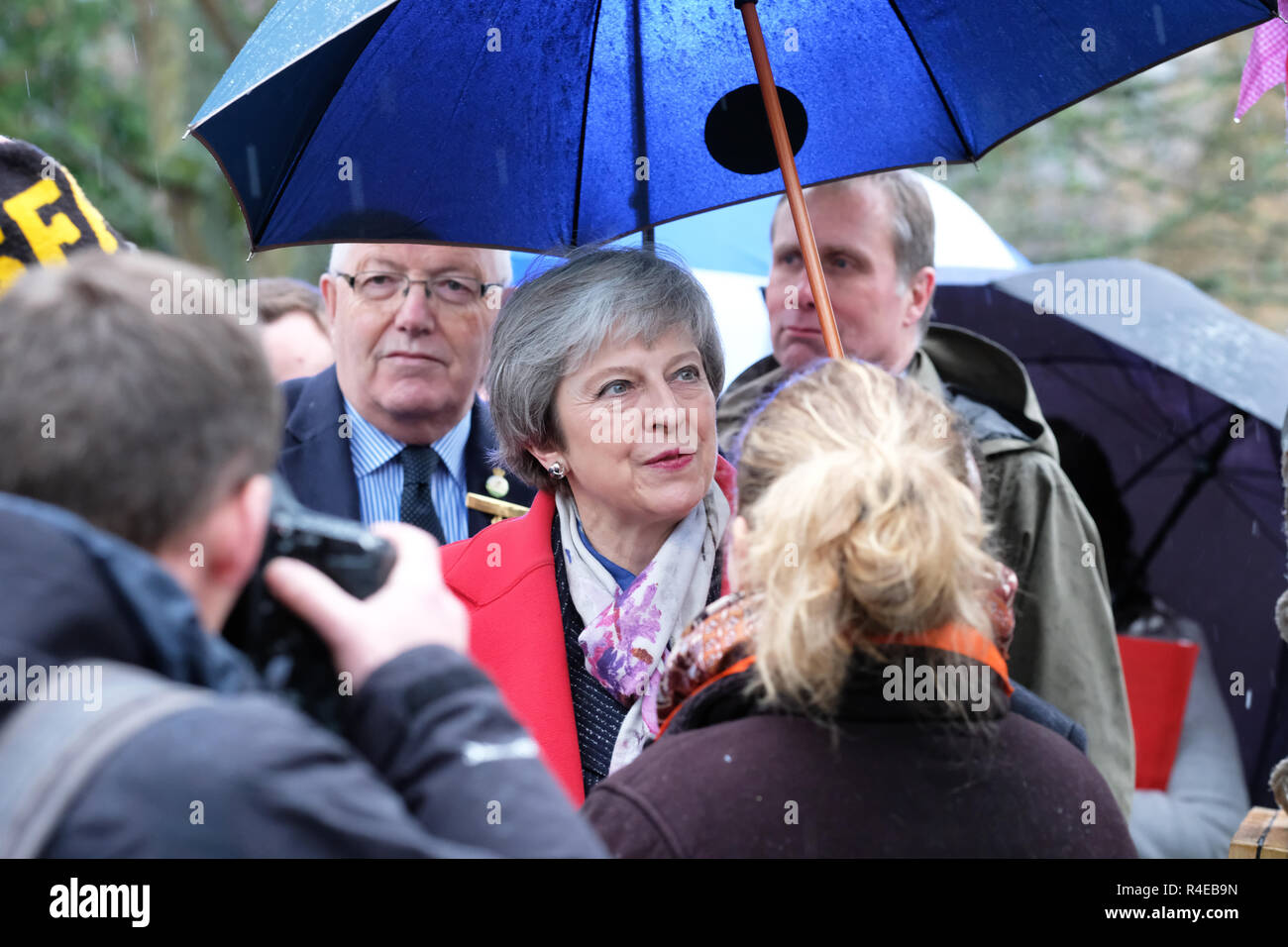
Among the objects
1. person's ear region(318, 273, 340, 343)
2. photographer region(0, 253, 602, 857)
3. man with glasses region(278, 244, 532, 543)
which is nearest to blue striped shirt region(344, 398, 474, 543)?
man with glasses region(278, 244, 532, 543)

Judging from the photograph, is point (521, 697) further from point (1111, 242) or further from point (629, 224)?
point (1111, 242)

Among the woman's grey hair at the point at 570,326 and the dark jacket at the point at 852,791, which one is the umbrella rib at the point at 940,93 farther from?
the dark jacket at the point at 852,791

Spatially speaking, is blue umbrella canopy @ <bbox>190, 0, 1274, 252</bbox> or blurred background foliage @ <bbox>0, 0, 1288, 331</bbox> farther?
blurred background foliage @ <bbox>0, 0, 1288, 331</bbox>

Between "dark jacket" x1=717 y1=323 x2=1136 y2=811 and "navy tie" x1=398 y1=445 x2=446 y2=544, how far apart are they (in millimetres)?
1292

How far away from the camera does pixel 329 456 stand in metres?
3.56

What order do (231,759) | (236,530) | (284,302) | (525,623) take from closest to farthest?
(231,759) < (236,530) < (525,623) < (284,302)

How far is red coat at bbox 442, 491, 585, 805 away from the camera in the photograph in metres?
2.57

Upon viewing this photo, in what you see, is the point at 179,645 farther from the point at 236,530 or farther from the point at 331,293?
the point at 331,293

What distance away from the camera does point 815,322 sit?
11.9 ft

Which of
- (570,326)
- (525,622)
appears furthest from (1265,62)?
(525,622)

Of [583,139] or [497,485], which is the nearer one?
[583,139]

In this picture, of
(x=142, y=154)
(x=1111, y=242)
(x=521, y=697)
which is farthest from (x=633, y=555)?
(x=1111, y=242)

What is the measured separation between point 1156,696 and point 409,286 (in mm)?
2377

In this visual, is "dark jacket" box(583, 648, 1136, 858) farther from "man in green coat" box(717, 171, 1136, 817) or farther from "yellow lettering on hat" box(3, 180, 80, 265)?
"yellow lettering on hat" box(3, 180, 80, 265)
